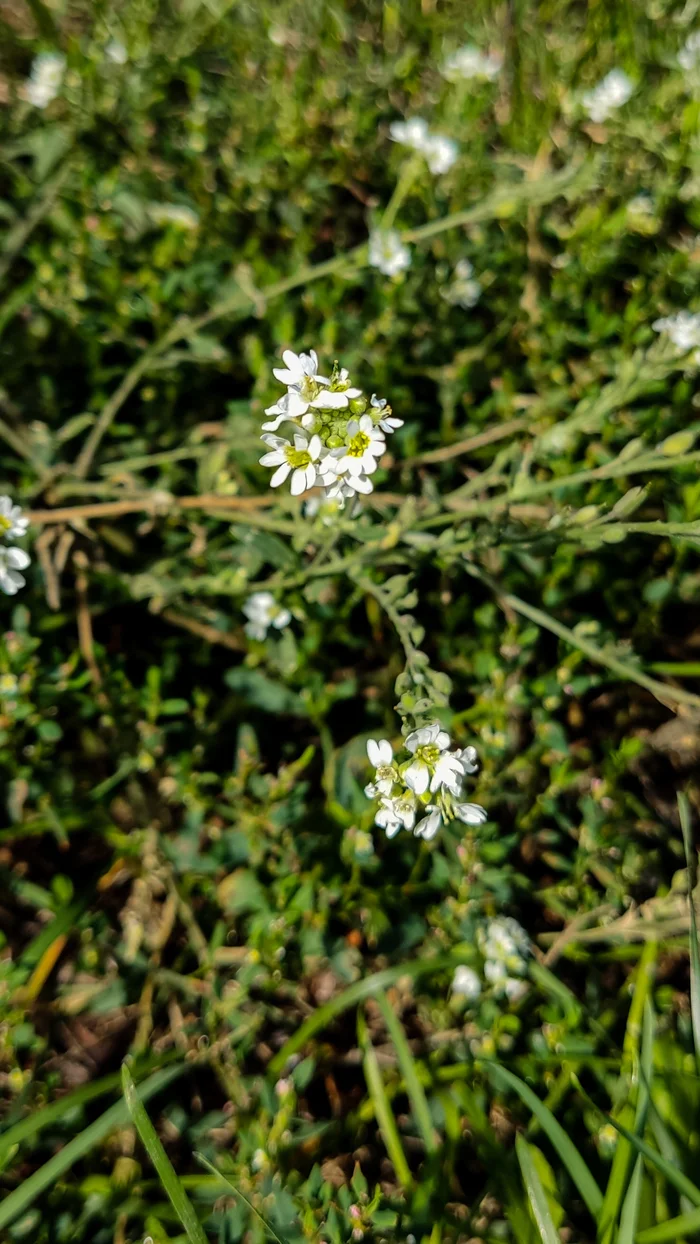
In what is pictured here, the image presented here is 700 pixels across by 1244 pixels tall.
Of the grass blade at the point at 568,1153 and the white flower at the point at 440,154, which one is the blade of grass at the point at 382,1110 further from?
the white flower at the point at 440,154

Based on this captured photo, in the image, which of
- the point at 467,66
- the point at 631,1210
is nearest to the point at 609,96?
the point at 467,66

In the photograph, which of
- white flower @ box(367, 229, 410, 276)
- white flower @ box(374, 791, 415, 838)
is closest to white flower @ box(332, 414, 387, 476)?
white flower @ box(374, 791, 415, 838)

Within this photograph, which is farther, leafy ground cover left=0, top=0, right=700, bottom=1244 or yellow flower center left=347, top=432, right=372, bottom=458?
leafy ground cover left=0, top=0, right=700, bottom=1244

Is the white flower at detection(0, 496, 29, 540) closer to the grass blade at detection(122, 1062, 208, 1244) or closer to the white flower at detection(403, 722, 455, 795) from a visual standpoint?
the white flower at detection(403, 722, 455, 795)

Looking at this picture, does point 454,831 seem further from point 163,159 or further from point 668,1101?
point 163,159

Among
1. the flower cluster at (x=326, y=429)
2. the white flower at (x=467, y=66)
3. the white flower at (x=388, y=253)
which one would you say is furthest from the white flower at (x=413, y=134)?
the flower cluster at (x=326, y=429)

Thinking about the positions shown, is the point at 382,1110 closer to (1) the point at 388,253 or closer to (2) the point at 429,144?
(1) the point at 388,253
